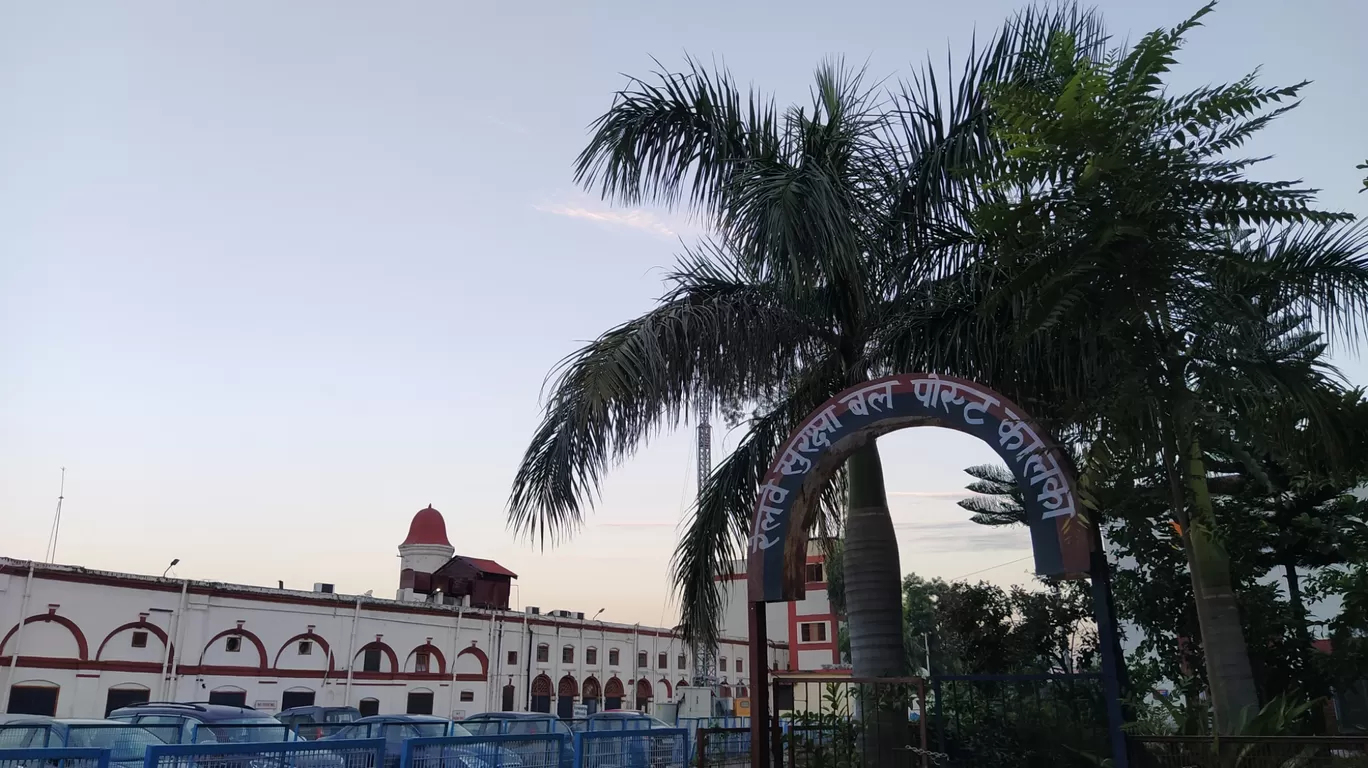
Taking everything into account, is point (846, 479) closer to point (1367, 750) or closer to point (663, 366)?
point (663, 366)

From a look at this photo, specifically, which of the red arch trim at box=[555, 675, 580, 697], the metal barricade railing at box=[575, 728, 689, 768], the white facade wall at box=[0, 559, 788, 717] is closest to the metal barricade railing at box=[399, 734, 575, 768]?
the metal barricade railing at box=[575, 728, 689, 768]

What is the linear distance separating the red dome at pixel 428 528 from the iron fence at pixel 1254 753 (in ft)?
139

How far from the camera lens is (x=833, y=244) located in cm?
912

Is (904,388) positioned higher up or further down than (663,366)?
further down

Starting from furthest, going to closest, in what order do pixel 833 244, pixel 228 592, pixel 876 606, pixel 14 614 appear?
pixel 228 592 < pixel 14 614 < pixel 876 606 < pixel 833 244

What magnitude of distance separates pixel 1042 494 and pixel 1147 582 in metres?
8.05

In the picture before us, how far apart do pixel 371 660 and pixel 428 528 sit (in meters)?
11.3

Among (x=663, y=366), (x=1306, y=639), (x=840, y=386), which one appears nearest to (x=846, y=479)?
(x=840, y=386)

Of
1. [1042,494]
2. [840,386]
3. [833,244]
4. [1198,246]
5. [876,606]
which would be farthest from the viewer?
[840,386]

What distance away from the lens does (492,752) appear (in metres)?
11.5

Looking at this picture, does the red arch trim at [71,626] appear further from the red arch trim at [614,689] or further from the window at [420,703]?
the red arch trim at [614,689]

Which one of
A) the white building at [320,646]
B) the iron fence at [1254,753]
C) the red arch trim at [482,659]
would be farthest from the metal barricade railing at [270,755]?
the red arch trim at [482,659]

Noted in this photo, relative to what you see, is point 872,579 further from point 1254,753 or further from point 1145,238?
point 1145,238

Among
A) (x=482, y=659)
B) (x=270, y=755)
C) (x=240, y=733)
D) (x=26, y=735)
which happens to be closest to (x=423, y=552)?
(x=482, y=659)
